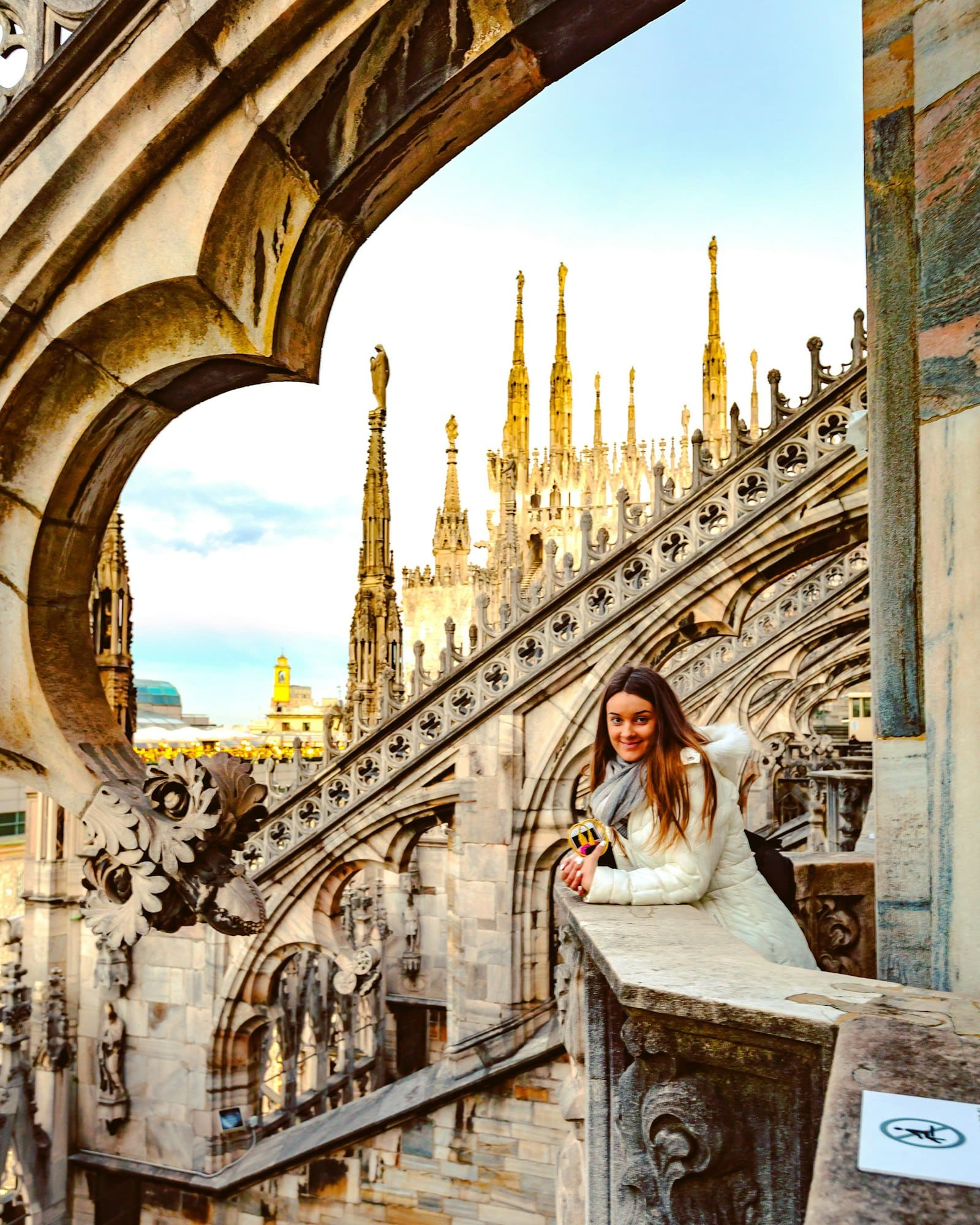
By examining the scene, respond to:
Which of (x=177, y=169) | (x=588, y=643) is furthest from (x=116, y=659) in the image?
(x=177, y=169)

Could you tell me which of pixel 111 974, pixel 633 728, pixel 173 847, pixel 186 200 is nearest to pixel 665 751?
pixel 633 728

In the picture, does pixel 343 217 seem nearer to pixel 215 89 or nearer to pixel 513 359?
pixel 215 89

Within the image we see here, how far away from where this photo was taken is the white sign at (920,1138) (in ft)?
2.81

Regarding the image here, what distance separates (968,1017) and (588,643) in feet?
23.4

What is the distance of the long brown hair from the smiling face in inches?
0.6

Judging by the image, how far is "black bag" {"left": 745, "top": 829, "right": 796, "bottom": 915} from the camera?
2.69 meters

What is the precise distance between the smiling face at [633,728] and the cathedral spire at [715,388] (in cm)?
2836

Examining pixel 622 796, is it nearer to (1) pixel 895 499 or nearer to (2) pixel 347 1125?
(1) pixel 895 499

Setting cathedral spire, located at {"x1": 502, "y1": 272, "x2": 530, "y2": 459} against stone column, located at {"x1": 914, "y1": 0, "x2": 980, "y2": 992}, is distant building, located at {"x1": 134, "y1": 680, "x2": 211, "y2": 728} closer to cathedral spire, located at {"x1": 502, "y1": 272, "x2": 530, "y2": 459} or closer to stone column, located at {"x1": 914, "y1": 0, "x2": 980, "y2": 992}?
cathedral spire, located at {"x1": 502, "y1": 272, "x2": 530, "y2": 459}

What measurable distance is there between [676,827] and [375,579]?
1288 cm

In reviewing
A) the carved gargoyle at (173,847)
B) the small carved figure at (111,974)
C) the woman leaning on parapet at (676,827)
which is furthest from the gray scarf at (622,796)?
the small carved figure at (111,974)

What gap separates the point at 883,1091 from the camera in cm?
104

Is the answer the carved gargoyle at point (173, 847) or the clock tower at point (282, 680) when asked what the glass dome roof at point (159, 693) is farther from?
the carved gargoyle at point (173, 847)

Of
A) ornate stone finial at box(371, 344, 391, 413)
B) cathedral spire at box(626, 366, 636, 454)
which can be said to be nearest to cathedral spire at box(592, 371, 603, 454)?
cathedral spire at box(626, 366, 636, 454)
